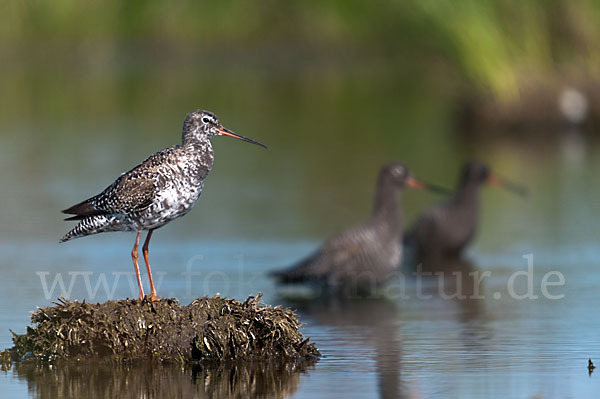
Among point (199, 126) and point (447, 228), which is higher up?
point (199, 126)

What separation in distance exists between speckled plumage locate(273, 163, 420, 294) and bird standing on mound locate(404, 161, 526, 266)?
151 cm

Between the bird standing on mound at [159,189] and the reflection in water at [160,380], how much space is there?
535mm

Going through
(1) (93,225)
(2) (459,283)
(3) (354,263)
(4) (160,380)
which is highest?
(1) (93,225)

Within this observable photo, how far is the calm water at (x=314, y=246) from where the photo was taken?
716cm

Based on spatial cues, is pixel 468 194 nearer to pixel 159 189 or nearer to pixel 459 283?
pixel 459 283

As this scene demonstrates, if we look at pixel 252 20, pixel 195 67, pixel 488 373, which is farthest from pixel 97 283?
pixel 252 20

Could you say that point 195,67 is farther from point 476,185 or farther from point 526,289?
point 526,289

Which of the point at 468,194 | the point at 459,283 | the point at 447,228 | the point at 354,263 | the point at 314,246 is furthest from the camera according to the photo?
the point at 468,194

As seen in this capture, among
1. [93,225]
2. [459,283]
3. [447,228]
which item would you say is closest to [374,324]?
[459,283]

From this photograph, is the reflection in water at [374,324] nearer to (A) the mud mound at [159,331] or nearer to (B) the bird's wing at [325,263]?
(B) the bird's wing at [325,263]

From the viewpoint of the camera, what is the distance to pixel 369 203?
1518cm

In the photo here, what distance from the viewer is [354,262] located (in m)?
10.6

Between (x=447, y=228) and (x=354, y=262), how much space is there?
198 cm

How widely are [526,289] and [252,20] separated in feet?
79.9
